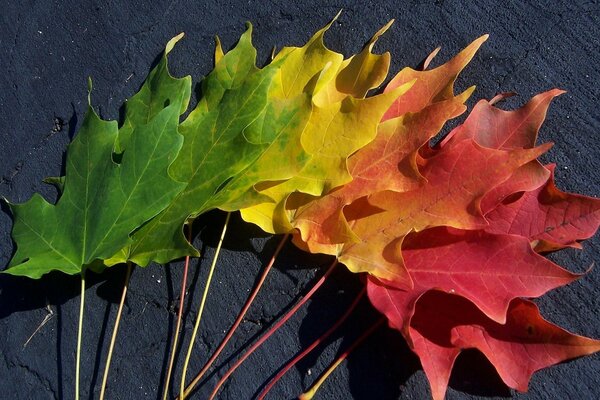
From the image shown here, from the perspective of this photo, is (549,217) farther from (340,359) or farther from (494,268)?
(340,359)

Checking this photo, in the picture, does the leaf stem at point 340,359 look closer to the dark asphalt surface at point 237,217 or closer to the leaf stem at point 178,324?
the dark asphalt surface at point 237,217

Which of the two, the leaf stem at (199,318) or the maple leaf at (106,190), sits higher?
the maple leaf at (106,190)

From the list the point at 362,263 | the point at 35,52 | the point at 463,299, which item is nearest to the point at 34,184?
the point at 35,52

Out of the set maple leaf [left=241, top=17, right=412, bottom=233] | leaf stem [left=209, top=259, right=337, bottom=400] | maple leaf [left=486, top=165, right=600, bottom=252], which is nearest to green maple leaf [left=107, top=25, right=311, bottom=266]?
maple leaf [left=241, top=17, right=412, bottom=233]

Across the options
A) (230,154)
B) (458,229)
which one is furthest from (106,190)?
(458,229)

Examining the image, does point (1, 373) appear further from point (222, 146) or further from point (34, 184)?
point (222, 146)

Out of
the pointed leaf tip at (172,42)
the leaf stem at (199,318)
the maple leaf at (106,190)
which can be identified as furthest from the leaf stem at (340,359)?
the pointed leaf tip at (172,42)

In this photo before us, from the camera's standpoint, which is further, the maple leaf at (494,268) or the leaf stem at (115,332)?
the leaf stem at (115,332)

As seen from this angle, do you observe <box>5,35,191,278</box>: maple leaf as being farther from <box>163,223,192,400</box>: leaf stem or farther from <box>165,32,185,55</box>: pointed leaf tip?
<box>163,223,192,400</box>: leaf stem
